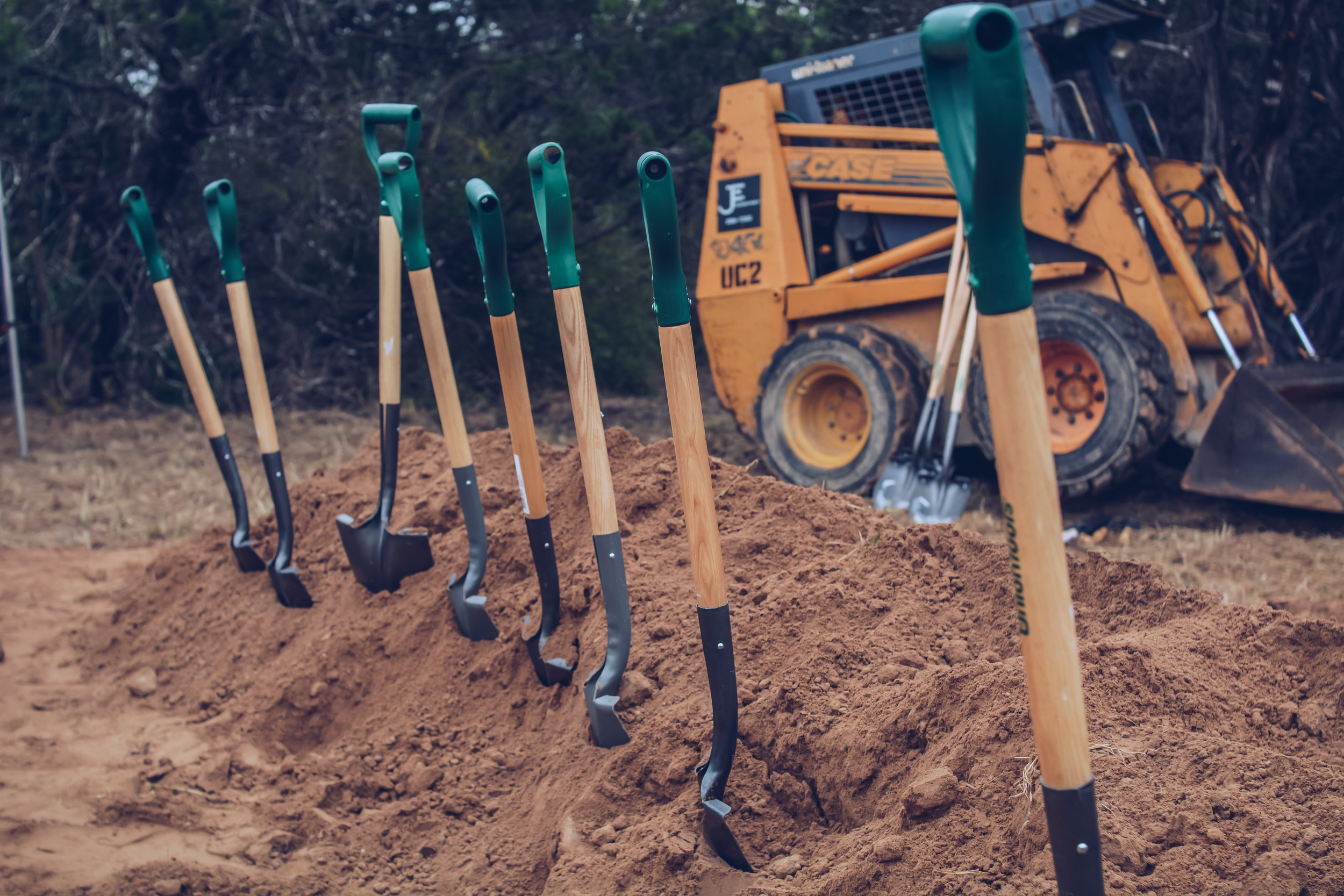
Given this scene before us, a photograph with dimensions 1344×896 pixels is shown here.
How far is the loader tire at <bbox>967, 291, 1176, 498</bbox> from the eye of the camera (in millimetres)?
5164

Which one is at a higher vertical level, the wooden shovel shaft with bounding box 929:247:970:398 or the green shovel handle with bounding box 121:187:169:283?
the green shovel handle with bounding box 121:187:169:283

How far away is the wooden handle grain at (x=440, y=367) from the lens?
3.28 metres

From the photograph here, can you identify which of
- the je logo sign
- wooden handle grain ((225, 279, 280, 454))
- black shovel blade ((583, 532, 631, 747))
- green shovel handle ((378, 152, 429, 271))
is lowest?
black shovel blade ((583, 532, 631, 747))

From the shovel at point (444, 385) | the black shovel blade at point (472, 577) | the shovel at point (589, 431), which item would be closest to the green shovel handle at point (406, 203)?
the shovel at point (444, 385)

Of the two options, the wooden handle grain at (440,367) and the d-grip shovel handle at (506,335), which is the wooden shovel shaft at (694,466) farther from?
the wooden handle grain at (440,367)

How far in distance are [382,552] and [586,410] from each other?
1505mm

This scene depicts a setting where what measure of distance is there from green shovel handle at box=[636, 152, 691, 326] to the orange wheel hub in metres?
3.90

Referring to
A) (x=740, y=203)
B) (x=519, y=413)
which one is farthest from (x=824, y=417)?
(x=519, y=413)

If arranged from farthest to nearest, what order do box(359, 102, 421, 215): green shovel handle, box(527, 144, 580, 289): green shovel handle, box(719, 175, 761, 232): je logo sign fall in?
1. box(719, 175, 761, 232): je logo sign
2. box(359, 102, 421, 215): green shovel handle
3. box(527, 144, 580, 289): green shovel handle

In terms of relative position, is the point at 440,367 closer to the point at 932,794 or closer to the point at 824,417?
the point at 932,794

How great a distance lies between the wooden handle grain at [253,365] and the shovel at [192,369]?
0.17 m

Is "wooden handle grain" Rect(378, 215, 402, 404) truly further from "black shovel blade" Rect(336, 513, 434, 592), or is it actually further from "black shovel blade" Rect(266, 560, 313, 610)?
"black shovel blade" Rect(266, 560, 313, 610)

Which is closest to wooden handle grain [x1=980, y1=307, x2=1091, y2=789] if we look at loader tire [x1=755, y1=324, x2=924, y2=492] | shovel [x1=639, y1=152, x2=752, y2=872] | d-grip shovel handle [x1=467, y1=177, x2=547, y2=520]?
shovel [x1=639, y1=152, x2=752, y2=872]

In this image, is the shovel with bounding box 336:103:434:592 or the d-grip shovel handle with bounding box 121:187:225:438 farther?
the d-grip shovel handle with bounding box 121:187:225:438
